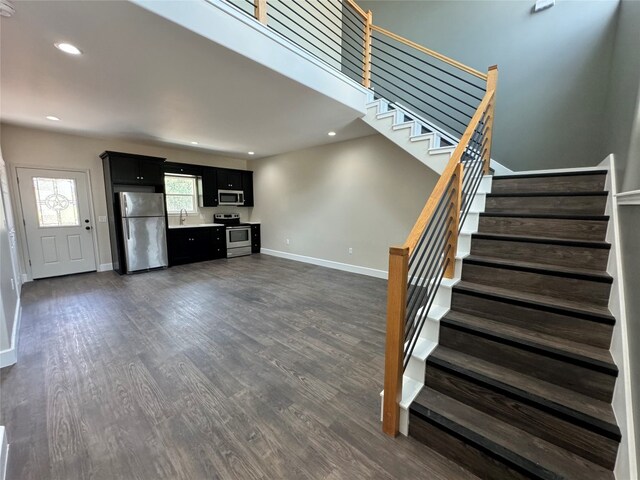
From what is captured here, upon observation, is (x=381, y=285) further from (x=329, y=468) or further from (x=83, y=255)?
(x=83, y=255)

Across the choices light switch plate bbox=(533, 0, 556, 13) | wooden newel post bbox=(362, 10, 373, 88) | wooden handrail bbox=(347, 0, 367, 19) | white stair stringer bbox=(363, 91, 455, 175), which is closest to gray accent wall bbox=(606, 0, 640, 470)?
light switch plate bbox=(533, 0, 556, 13)

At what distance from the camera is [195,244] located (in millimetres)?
5934

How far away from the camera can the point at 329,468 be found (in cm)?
133

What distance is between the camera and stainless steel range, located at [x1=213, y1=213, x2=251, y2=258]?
6.45 meters

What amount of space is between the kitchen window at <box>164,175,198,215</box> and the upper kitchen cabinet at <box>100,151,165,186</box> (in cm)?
70

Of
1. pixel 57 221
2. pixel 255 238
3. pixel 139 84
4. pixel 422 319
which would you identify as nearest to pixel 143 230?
pixel 57 221

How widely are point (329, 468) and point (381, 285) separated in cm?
310

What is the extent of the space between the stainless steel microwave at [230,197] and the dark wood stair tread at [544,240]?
586 centimetres

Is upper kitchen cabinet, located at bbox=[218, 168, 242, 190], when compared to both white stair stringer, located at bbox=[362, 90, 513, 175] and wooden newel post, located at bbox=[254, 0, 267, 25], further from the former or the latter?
wooden newel post, located at bbox=[254, 0, 267, 25]

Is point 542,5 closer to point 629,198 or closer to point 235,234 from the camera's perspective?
point 629,198

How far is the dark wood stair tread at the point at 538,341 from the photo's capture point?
131 centimetres

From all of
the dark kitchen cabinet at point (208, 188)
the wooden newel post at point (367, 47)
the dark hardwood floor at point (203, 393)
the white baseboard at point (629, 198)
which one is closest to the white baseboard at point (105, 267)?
the dark hardwood floor at point (203, 393)

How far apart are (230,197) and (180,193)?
3.74 ft

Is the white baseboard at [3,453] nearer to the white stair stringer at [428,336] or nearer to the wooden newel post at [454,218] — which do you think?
the white stair stringer at [428,336]
